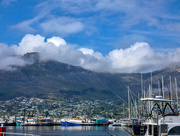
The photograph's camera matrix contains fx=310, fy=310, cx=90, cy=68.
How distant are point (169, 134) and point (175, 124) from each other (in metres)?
1.90

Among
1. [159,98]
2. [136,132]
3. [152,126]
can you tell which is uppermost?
[159,98]

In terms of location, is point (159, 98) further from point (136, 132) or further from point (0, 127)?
point (136, 132)

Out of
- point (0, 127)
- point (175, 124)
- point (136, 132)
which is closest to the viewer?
point (0, 127)

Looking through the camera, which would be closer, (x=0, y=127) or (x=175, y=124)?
(x=0, y=127)

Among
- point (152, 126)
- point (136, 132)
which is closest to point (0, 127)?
point (152, 126)

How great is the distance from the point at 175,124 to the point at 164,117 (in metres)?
2.04

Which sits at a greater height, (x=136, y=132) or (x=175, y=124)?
(x=175, y=124)

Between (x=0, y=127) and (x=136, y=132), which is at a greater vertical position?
(x=0, y=127)

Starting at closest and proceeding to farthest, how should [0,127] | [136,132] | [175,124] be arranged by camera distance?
1. [0,127]
2. [175,124]
3. [136,132]

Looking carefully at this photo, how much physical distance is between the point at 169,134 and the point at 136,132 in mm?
76190

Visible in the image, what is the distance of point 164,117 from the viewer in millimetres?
50594

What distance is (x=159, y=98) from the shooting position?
5312cm

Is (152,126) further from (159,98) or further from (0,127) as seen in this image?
(0,127)

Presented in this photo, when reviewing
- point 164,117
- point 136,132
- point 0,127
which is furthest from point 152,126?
point 136,132
